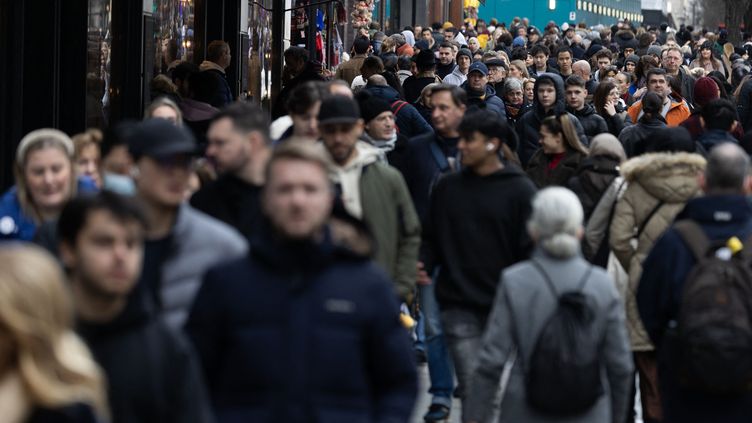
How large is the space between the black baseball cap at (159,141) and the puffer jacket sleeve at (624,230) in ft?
12.0

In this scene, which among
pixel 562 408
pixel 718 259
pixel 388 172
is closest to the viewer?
pixel 562 408

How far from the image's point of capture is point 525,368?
6.55m

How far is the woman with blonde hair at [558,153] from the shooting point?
10.6 m

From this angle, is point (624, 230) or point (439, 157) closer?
point (624, 230)

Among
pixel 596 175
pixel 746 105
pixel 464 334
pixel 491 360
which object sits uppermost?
pixel 746 105

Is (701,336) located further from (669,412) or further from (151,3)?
(151,3)

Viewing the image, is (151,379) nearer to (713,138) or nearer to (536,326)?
(536,326)

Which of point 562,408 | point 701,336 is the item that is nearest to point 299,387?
point 562,408

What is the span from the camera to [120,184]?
6316 mm

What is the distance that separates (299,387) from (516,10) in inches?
1960

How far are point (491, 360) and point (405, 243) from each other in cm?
159

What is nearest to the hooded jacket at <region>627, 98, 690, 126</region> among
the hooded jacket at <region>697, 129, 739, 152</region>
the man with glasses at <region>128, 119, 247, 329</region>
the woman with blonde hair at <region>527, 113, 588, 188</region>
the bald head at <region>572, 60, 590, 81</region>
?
the bald head at <region>572, 60, 590, 81</region>

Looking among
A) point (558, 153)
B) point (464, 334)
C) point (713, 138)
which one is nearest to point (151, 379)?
point (464, 334)

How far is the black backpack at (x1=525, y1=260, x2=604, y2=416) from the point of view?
20.9 ft
